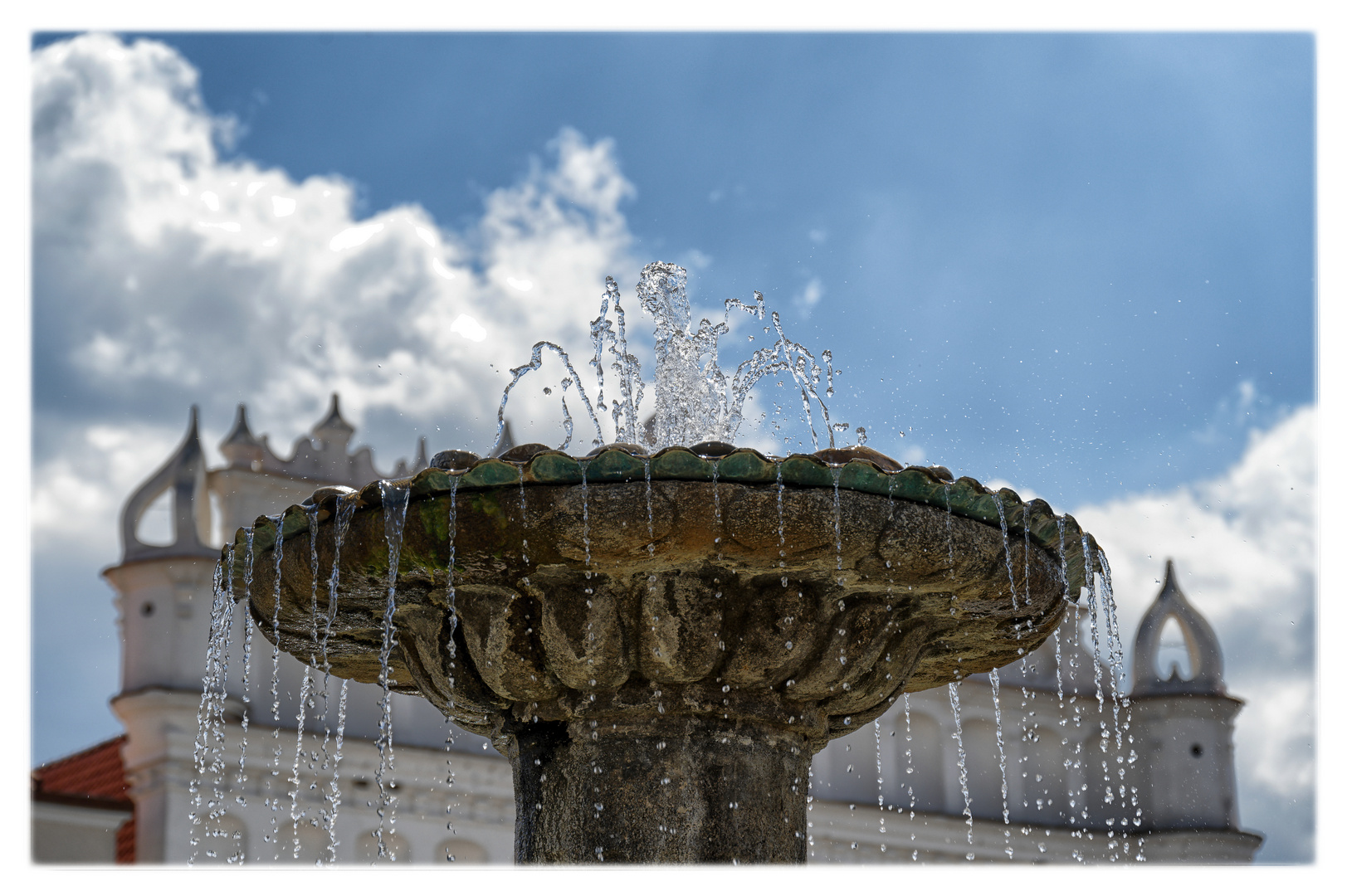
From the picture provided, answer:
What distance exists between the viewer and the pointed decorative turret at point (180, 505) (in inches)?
524

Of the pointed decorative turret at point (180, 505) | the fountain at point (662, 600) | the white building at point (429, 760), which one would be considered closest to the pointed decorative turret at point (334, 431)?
the white building at point (429, 760)

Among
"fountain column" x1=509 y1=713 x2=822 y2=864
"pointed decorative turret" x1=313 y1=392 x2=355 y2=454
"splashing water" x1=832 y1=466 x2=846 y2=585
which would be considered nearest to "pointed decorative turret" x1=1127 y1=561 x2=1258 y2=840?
"pointed decorative turret" x1=313 y1=392 x2=355 y2=454

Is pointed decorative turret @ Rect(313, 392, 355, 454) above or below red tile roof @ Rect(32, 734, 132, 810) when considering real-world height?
above

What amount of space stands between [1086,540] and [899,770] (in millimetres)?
11963

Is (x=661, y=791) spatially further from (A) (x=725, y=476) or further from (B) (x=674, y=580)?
(A) (x=725, y=476)

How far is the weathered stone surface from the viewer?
3.64 m

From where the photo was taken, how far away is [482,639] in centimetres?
402

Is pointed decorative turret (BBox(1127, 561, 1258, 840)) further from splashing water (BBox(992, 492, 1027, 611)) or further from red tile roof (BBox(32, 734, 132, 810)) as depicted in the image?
splashing water (BBox(992, 492, 1027, 611))

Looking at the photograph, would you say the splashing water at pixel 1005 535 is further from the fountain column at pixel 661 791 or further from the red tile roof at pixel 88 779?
the red tile roof at pixel 88 779

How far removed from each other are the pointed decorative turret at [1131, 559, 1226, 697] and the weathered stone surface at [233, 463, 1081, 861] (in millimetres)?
13086

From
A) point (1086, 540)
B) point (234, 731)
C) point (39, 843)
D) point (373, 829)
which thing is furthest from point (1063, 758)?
point (1086, 540)

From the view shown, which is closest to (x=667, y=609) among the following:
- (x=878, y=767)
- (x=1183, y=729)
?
(x=878, y=767)

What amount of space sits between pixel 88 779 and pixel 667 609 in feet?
37.2

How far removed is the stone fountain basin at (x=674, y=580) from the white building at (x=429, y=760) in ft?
26.0
